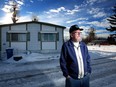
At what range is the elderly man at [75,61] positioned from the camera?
12.4 feet

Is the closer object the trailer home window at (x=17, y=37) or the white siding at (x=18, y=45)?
the white siding at (x=18, y=45)

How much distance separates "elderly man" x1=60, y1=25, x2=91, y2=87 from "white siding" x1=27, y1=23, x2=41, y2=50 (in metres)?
22.4

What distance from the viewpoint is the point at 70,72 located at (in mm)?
3826

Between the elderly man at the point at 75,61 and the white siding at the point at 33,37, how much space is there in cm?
2241

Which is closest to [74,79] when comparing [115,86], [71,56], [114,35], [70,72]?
[70,72]

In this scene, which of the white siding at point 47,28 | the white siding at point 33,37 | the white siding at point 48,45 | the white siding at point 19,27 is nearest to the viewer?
the white siding at point 19,27

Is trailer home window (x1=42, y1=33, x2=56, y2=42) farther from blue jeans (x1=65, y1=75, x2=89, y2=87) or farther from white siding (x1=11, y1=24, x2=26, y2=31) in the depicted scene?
blue jeans (x1=65, y1=75, x2=89, y2=87)

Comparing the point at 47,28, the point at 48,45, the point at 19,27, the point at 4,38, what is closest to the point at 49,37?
the point at 48,45

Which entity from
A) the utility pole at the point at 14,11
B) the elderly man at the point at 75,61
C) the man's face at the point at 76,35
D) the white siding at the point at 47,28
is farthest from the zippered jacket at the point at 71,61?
the utility pole at the point at 14,11

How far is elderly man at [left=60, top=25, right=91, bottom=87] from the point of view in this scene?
3781 mm

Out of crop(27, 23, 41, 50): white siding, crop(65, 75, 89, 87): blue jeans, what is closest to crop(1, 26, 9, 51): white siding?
crop(27, 23, 41, 50): white siding

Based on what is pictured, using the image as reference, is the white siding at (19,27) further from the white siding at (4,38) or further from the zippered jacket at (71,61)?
the zippered jacket at (71,61)

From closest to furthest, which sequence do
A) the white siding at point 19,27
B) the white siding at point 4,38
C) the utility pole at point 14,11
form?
the white siding at point 4,38 < the white siding at point 19,27 < the utility pole at point 14,11

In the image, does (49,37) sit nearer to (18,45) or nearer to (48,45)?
(48,45)
